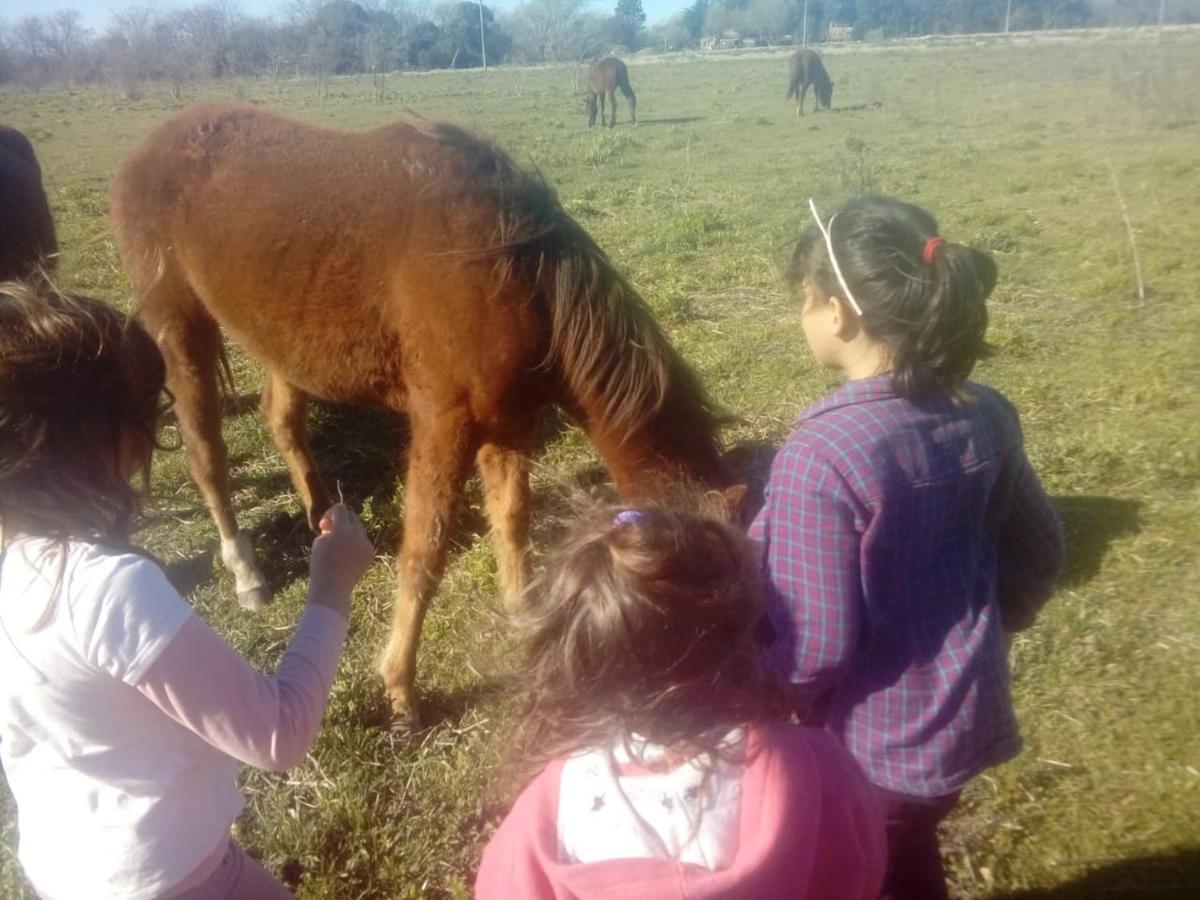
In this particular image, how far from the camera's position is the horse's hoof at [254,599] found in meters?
3.72

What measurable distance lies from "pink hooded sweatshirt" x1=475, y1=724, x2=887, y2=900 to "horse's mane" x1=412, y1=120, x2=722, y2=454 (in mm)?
1458

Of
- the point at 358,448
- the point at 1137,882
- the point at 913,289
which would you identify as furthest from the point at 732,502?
the point at 358,448

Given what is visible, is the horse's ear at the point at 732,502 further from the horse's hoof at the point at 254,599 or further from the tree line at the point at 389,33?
the tree line at the point at 389,33

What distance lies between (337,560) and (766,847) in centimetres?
88

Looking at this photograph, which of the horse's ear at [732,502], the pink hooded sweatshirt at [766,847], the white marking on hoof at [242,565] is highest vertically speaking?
the horse's ear at [732,502]

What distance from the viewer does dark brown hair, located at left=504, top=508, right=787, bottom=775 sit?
46.8 inches

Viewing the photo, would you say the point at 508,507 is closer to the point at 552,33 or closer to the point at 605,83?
the point at 605,83

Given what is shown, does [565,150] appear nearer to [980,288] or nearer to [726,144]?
[726,144]

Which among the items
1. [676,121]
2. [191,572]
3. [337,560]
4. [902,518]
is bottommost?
[191,572]

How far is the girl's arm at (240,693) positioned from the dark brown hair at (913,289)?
110cm

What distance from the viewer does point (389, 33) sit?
18.5m

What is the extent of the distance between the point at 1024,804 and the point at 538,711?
1813mm

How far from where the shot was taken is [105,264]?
327 inches

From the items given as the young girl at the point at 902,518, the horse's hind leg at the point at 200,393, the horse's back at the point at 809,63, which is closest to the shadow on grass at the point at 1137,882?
the young girl at the point at 902,518
